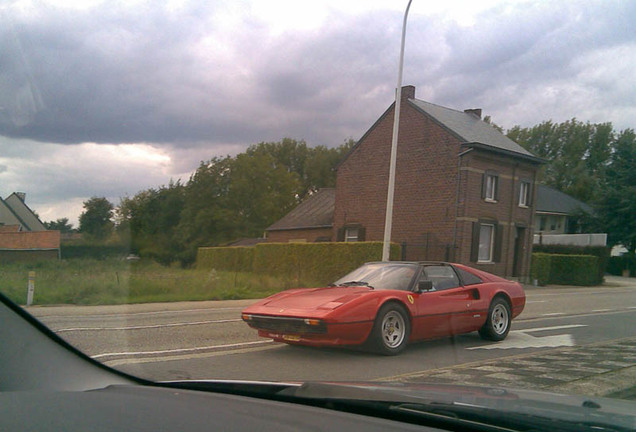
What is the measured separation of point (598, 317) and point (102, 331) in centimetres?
1103

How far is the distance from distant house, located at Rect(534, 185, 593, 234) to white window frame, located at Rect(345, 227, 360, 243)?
26.7 meters

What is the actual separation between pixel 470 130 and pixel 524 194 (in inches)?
195

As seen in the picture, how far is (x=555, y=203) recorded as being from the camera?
2181 inches

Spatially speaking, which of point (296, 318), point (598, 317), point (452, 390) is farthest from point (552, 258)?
point (452, 390)

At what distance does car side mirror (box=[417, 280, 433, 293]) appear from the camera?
26.3ft

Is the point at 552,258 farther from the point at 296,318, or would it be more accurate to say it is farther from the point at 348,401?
the point at 348,401

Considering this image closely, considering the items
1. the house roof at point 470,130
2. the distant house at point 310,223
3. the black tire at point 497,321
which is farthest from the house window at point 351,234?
the black tire at point 497,321

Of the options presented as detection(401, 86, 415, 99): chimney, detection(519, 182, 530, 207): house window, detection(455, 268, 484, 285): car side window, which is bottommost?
detection(455, 268, 484, 285): car side window

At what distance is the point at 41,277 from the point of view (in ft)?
29.6

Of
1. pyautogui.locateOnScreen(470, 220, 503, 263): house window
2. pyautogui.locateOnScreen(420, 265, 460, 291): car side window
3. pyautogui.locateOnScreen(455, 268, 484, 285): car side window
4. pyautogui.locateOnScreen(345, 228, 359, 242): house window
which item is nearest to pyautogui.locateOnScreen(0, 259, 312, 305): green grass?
pyautogui.locateOnScreen(420, 265, 460, 291): car side window

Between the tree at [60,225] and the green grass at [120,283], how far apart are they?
0.58 meters

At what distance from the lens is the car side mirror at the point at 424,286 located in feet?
26.3

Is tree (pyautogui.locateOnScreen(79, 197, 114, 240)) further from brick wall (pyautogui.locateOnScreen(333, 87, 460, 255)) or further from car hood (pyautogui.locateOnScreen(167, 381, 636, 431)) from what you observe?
brick wall (pyautogui.locateOnScreen(333, 87, 460, 255))

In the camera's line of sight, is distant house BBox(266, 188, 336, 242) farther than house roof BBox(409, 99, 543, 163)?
Yes
